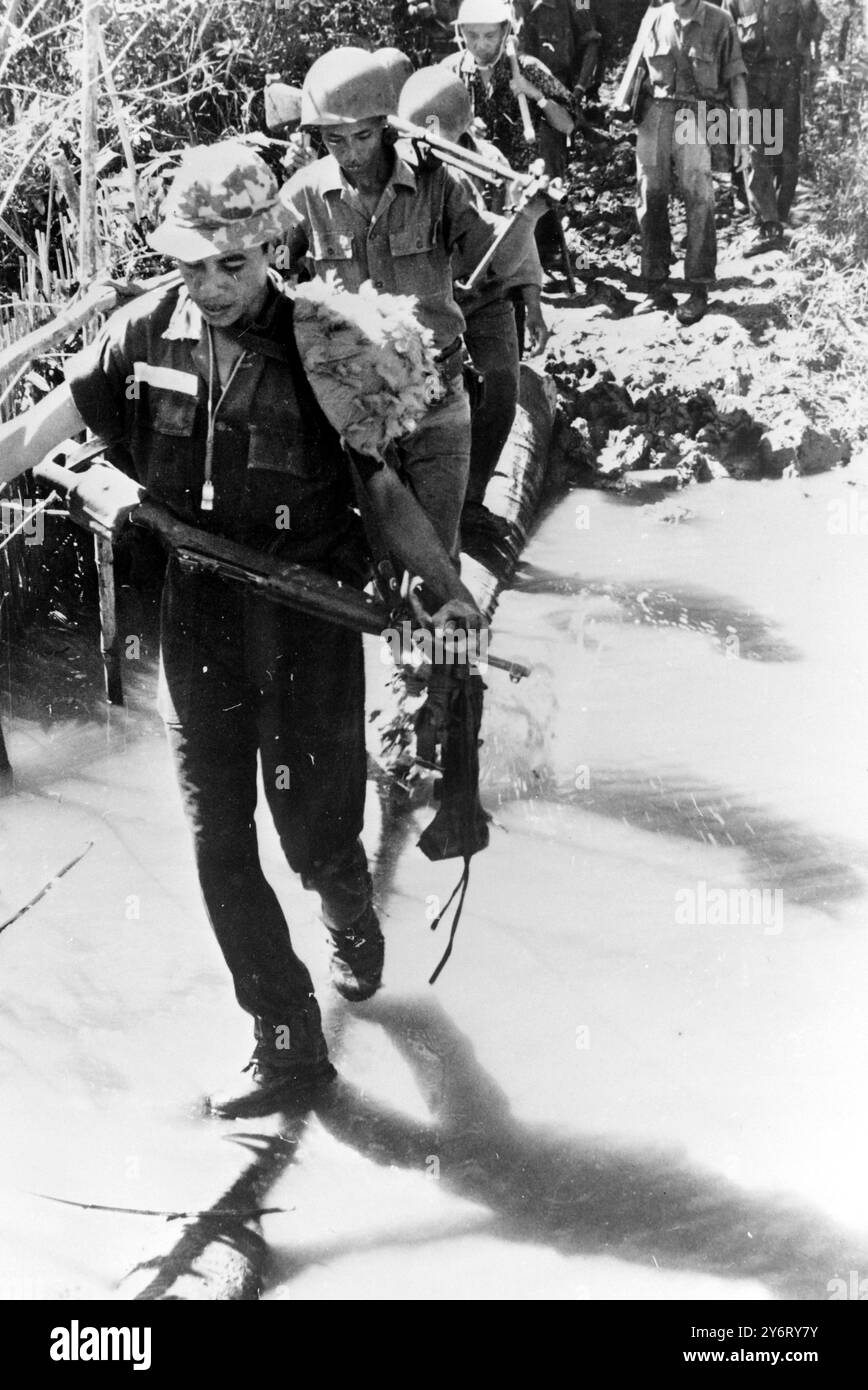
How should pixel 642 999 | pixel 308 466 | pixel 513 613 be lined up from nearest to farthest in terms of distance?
1. pixel 308 466
2. pixel 642 999
3. pixel 513 613

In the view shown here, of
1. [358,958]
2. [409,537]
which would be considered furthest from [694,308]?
[358,958]

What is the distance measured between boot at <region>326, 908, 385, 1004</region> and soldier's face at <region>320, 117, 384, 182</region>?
1554 millimetres

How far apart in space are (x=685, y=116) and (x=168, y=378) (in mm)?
1355

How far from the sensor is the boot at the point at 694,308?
3.24m

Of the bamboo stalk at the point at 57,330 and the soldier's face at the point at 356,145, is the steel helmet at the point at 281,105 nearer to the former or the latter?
the soldier's face at the point at 356,145

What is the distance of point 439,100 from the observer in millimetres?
2980

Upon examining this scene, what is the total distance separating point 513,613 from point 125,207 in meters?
1.22

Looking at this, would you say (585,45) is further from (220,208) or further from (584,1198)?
(584,1198)

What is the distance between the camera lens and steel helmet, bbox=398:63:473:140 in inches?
116

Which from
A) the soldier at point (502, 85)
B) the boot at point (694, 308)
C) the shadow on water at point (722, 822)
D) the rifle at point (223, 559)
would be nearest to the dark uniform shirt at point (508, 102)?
the soldier at point (502, 85)

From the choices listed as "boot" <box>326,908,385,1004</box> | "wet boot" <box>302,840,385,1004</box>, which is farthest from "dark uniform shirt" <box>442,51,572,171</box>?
"boot" <box>326,908,385,1004</box>
